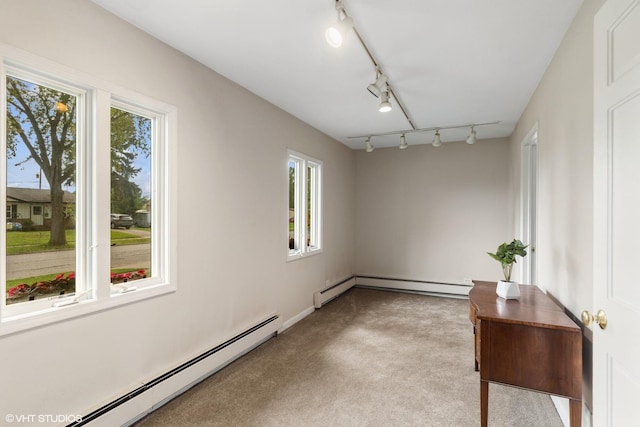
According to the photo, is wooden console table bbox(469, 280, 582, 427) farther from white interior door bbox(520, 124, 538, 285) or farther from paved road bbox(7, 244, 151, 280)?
paved road bbox(7, 244, 151, 280)

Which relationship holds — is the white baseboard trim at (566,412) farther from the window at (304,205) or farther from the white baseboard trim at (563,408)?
the window at (304,205)

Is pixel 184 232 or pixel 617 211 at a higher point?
pixel 617 211

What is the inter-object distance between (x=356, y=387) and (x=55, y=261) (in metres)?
2.24

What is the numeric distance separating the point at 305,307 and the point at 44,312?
3056 mm

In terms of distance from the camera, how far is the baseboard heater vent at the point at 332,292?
4.68 meters

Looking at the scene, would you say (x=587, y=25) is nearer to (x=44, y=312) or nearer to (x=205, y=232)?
(x=205, y=232)

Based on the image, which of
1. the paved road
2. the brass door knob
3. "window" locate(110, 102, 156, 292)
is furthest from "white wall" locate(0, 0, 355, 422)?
the brass door knob

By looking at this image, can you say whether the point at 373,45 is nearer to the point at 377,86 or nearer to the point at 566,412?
the point at 377,86

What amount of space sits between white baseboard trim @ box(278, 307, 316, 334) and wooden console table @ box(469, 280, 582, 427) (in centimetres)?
236

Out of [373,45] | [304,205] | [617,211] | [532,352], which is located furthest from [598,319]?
[304,205]

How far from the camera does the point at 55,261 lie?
1878 mm

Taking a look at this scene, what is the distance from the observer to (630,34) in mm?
1062

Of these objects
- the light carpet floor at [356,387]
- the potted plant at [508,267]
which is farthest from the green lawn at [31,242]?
the potted plant at [508,267]

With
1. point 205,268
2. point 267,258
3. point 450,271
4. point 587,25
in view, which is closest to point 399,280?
point 450,271
